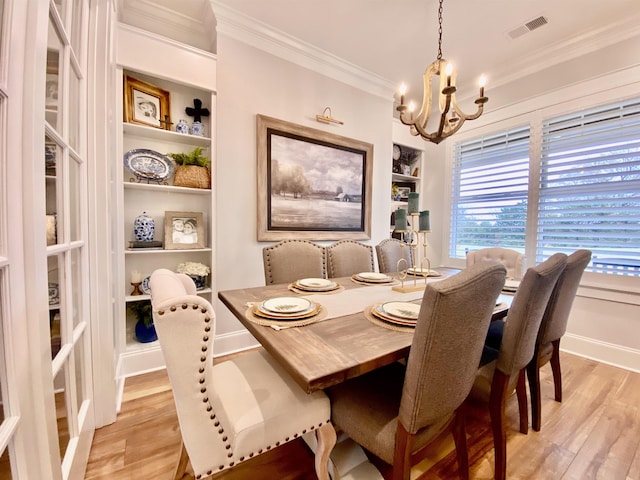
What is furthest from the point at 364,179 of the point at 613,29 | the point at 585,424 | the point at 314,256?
the point at 585,424

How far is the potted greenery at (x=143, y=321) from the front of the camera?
6.79ft

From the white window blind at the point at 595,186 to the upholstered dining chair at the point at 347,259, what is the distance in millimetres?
1875

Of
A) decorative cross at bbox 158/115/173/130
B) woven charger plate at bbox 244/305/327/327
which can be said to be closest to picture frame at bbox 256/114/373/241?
decorative cross at bbox 158/115/173/130

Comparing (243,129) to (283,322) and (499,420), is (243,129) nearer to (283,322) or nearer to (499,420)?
(283,322)

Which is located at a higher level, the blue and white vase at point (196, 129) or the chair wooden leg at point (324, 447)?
the blue and white vase at point (196, 129)

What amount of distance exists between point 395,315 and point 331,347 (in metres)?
0.38

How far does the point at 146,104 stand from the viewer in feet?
6.73

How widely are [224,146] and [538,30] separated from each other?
295 centimetres

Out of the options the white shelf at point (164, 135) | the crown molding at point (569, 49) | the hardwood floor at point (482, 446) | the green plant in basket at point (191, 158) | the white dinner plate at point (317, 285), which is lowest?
the hardwood floor at point (482, 446)

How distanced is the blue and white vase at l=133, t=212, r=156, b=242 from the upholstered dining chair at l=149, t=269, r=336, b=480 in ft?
3.88

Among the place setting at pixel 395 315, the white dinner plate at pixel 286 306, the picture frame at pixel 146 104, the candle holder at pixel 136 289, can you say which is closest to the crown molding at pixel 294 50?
the picture frame at pixel 146 104

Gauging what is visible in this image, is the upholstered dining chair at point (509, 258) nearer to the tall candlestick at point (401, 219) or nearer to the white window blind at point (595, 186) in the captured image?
the white window blind at point (595, 186)

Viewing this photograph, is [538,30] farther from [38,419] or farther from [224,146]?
[38,419]

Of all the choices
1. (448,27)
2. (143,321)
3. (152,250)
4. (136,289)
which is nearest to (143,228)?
(152,250)
